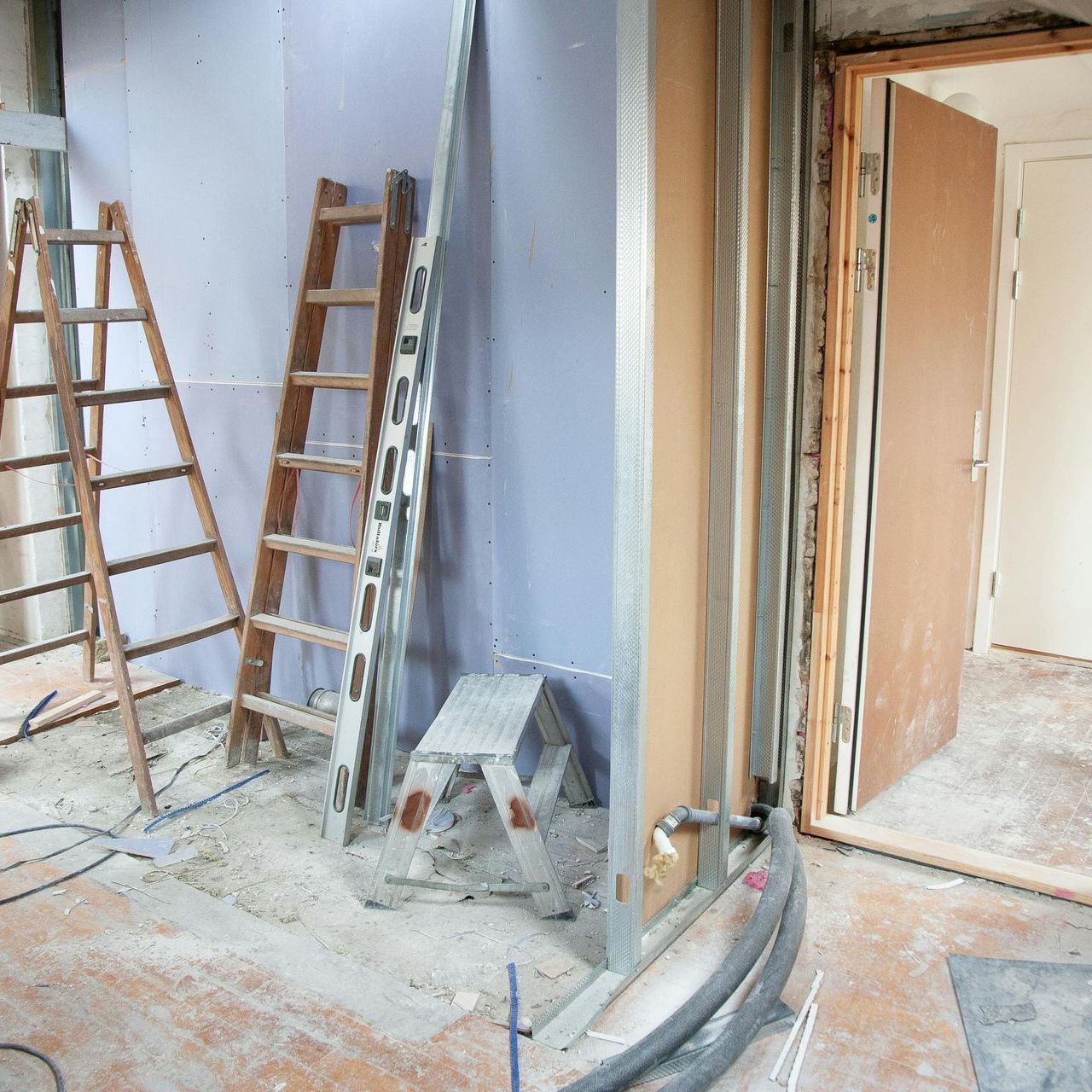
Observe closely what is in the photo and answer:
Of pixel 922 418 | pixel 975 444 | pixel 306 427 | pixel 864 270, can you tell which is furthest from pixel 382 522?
pixel 975 444

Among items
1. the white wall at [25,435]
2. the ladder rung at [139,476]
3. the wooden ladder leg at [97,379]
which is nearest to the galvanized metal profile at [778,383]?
the ladder rung at [139,476]

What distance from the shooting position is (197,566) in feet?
14.2

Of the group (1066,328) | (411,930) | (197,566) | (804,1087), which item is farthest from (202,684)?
(1066,328)

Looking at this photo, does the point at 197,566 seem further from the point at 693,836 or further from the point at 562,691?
the point at 693,836

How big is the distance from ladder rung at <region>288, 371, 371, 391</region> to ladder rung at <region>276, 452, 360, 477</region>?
0.24 meters

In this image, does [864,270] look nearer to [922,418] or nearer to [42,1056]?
[922,418]

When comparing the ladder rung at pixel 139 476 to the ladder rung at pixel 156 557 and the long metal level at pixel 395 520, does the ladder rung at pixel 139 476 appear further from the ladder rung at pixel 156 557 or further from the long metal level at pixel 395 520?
the long metal level at pixel 395 520

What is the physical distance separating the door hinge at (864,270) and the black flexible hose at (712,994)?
5.05ft

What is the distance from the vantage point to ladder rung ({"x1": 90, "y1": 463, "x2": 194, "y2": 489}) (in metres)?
3.57

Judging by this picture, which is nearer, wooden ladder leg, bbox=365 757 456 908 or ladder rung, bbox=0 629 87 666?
wooden ladder leg, bbox=365 757 456 908

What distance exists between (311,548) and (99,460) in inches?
46.8

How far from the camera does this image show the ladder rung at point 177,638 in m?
3.54

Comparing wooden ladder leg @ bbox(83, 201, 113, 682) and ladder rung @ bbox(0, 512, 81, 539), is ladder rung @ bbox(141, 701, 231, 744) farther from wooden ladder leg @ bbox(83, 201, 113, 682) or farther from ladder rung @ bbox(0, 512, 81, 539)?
ladder rung @ bbox(0, 512, 81, 539)

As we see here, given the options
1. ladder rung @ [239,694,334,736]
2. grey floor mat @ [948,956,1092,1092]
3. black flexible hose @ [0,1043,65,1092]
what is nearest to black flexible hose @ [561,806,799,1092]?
grey floor mat @ [948,956,1092,1092]
